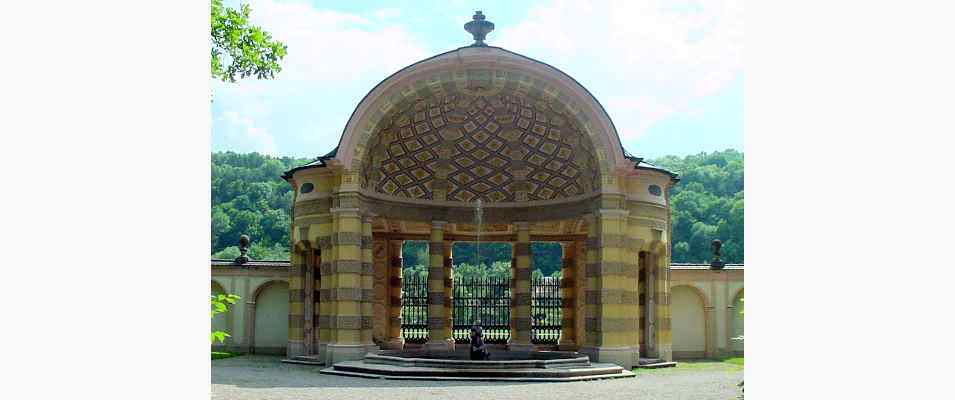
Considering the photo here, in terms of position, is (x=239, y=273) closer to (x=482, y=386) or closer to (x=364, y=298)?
(x=364, y=298)

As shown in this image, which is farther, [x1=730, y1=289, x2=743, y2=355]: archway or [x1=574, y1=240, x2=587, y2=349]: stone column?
[x1=574, y1=240, x2=587, y2=349]: stone column

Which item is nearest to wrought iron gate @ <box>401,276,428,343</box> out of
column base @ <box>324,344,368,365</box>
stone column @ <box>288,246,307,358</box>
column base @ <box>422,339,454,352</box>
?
column base @ <box>422,339,454,352</box>

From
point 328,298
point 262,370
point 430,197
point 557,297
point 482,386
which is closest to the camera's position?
point 482,386

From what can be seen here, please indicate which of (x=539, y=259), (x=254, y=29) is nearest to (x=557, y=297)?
(x=254, y=29)

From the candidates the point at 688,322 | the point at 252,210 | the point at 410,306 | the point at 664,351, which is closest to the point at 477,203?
the point at 664,351

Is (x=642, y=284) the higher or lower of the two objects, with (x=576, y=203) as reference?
lower

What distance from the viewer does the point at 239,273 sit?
31.7m

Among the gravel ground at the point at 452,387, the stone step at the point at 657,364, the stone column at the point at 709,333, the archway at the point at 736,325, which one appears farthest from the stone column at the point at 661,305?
the archway at the point at 736,325

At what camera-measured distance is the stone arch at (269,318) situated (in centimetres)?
3153

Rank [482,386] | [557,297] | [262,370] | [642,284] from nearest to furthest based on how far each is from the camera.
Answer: [482,386] → [262,370] → [642,284] → [557,297]

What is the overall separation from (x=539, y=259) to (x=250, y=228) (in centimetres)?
2057

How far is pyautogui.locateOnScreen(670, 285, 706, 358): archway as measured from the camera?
31.2 m

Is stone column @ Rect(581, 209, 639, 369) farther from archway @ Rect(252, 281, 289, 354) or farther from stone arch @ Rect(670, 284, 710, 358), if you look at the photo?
archway @ Rect(252, 281, 289, 354)

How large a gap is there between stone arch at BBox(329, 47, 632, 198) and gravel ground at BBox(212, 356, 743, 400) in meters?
6.11
